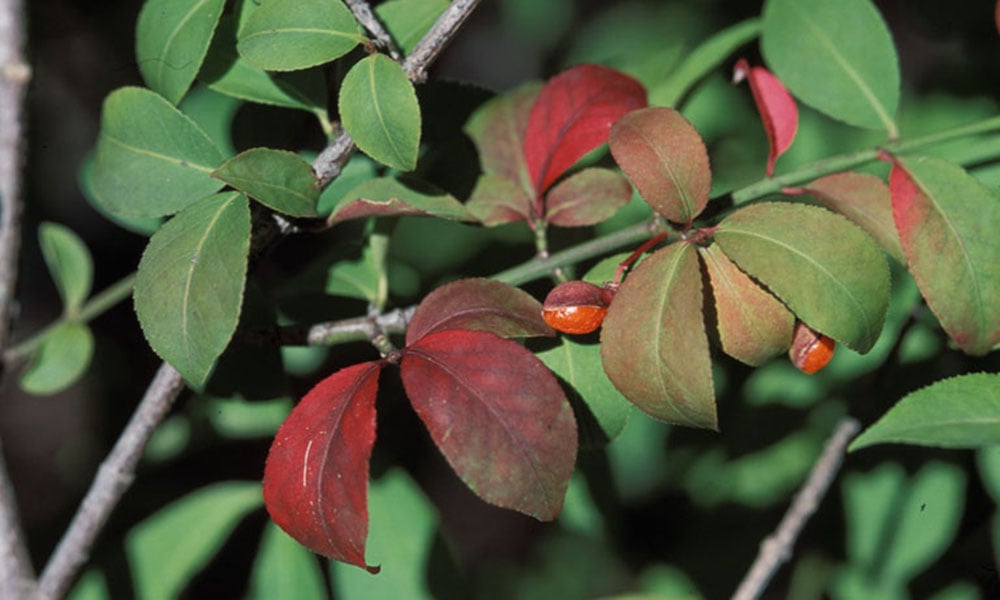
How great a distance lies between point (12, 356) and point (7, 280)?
0.29ft

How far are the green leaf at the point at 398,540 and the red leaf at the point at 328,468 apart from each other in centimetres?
39

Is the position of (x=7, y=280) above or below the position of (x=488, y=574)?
above

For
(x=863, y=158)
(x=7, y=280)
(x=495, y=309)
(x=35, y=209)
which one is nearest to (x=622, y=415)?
(x=495, y=309)

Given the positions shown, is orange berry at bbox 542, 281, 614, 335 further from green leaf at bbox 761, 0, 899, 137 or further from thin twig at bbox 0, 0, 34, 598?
thin twig at bbox 0, 0, 34, 598

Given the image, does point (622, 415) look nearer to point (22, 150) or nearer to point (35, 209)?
point (22, 150)

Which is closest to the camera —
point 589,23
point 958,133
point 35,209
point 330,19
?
point 330,19

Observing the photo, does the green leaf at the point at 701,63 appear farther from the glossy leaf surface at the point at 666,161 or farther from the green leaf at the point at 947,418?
the green leaf at the point at 947,418

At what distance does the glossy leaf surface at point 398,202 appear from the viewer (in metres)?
0.71

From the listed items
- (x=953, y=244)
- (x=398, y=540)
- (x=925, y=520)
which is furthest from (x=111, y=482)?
(x=925, y=520)

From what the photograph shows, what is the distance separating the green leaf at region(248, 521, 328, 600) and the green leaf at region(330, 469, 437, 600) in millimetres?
29

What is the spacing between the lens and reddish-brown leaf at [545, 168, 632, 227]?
2.60 feet

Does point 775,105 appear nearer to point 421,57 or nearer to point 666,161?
point 666,161

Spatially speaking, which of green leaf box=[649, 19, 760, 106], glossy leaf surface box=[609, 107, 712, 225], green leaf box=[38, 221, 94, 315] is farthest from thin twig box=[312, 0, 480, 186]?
green leaf box=[38, 221, 94, 315]

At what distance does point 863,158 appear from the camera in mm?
767
